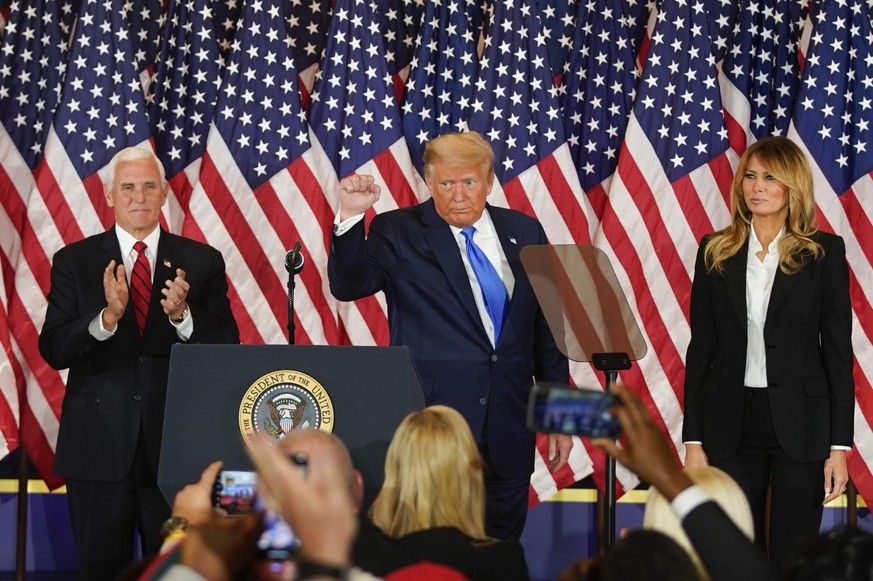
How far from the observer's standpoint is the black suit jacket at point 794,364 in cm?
391

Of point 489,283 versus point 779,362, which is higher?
point 489,283

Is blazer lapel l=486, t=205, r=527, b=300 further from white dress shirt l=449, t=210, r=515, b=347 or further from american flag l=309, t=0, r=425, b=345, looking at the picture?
american flag l=309, t=0, r=425, b=345

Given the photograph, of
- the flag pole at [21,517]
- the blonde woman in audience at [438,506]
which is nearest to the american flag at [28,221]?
the flag pole at [21,517]

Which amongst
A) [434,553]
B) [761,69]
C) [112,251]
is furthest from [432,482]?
[761,69]

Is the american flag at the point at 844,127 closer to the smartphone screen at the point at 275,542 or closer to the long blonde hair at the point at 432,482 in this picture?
the long blonde hair at the point at 432,482

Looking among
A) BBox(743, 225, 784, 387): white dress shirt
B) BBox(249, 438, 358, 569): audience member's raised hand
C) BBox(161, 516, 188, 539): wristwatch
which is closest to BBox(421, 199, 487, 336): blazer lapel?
BBox(743, 225, 784, 387): white dress shirt

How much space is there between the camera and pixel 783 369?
155 inches

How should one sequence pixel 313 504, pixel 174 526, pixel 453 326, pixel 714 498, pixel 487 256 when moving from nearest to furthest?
1. pixel 313 504
2. pixel 714 498
3. pixel 174 526
4. pixel 453 326
5. pixel 487 256

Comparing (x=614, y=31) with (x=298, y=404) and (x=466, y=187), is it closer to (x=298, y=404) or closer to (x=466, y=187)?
(x=466, y=187)

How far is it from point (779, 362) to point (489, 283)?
1.01 m

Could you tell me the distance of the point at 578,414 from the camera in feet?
5.76

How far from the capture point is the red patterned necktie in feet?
14.2

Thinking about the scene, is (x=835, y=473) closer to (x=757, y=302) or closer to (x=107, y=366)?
(x=757, y=302)

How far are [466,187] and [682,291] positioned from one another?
1.76 metres
